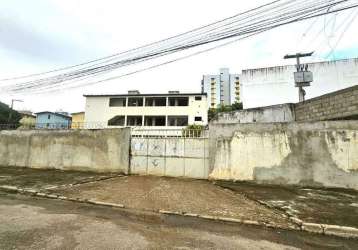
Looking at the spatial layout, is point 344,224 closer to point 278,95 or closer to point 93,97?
point 278,95

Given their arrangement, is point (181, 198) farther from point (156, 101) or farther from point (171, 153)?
point (156, 101)

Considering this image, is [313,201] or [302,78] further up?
[302,78]

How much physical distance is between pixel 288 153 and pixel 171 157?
5.39 metres

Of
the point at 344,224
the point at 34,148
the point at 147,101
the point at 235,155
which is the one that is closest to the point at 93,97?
the point at 147,101

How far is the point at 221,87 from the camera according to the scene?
266ft

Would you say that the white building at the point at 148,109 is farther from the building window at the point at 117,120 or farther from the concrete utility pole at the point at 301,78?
the concrete utility pole at the point at 301,78

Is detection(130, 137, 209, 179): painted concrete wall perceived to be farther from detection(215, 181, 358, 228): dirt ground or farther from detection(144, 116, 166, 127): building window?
detection(144, 116, 166, 127): building window

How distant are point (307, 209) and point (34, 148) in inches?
597

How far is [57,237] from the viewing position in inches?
171

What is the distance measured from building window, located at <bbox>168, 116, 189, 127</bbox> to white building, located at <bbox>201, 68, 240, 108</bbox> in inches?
1743

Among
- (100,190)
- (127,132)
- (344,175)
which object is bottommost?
(100,190)

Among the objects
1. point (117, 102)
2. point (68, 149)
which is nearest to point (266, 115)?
point (68, 149)

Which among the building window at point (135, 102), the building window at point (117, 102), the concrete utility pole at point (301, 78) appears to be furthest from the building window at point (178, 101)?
the concrete utility pole at point (301, 78)

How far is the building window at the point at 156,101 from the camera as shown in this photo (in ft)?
125
